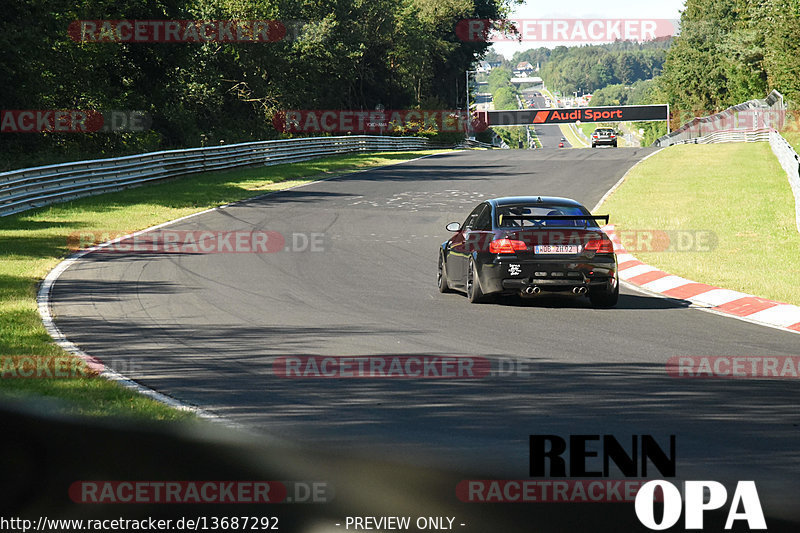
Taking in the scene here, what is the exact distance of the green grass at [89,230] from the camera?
765 centimetres

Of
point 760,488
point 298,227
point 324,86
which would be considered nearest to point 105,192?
point 298,227

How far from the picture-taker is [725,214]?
970 inches

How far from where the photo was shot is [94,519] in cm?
509

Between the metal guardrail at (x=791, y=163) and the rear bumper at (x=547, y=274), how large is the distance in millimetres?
9948

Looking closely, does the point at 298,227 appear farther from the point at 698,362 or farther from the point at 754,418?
the point at 754,418

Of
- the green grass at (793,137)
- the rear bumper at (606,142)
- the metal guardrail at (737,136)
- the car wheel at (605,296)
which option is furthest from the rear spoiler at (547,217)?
the rear bumper at (606,142)

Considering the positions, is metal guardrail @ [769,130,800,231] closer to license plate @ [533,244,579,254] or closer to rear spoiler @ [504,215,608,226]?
rear spoiler @ [504,215,608,226]

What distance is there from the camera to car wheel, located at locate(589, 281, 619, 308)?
42.6 ft

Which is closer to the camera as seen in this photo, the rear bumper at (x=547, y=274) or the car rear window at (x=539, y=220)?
the rear bumper at (x=547, y=274)

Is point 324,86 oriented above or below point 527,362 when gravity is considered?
above

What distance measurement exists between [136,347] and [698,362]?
5365 mm

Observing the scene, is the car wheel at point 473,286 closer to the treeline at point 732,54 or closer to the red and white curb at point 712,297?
the red and white curb at point 712,297

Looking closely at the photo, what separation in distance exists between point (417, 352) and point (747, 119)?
194 feet

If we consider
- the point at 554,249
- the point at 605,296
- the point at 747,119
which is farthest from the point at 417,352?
the point at 747,119
